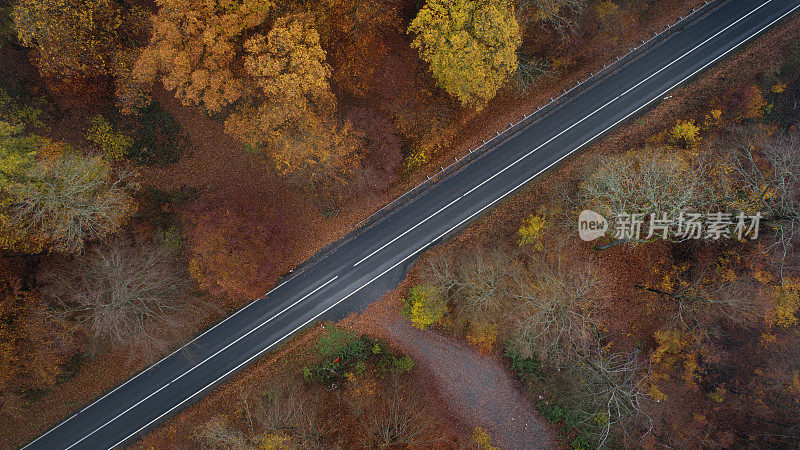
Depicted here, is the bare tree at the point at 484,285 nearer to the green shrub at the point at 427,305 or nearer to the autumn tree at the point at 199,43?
the green shrub at the point at 427,305

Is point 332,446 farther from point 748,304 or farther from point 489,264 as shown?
point 748,304

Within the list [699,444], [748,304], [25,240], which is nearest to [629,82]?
[748,304]

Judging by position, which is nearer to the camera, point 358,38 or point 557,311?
point 358,38

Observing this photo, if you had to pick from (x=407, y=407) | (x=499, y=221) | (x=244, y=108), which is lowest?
(x=407, y=407)

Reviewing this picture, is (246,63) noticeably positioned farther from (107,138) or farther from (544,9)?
(544,9)

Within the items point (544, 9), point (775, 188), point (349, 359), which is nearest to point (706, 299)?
point (775, 188)

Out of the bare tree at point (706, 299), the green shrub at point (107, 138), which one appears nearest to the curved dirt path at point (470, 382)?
the bare tree at point (706, 299)
